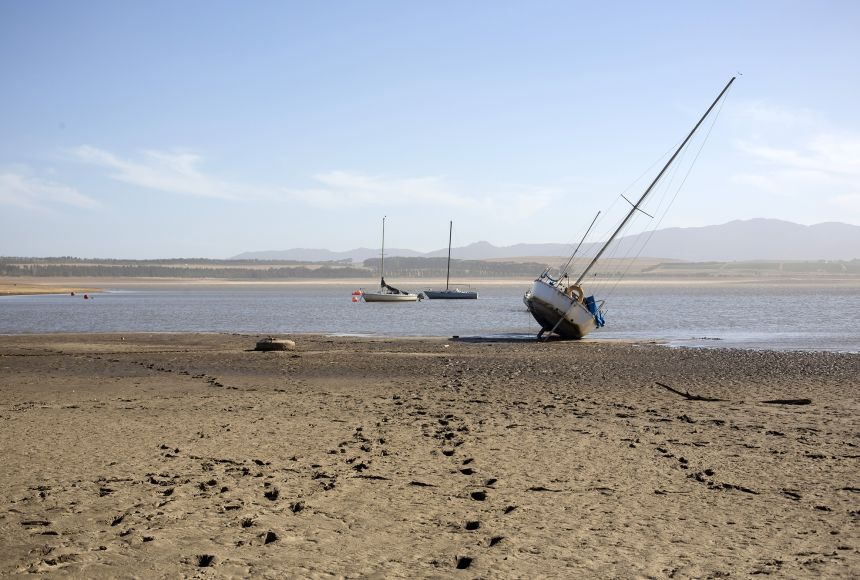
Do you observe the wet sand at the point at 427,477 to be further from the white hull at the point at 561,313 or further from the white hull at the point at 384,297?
the white hull at the point at 384,297

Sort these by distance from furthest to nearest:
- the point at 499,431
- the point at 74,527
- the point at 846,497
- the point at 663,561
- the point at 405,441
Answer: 1. the point at 499,431
2. the point at 405,441
3. the point at 846,497
4. the point at 74,527
5. the point at 663,561

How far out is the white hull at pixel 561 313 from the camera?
3403 centimetres

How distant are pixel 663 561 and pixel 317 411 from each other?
28.3 ft

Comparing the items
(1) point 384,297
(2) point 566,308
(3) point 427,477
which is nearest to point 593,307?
(2) point 566,308

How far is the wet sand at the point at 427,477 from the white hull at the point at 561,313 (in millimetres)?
14316

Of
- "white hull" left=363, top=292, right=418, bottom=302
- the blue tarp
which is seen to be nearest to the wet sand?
the blue tarp

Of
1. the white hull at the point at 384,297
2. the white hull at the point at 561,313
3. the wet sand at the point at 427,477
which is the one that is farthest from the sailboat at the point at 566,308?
the white hull at the point at 384,297

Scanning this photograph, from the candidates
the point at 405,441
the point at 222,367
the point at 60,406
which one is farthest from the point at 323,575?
the point at 222,367

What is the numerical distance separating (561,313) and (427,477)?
81.9 feet

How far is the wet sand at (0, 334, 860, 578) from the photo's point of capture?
7.05m

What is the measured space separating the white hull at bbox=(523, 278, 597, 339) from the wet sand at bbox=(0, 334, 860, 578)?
14316mm

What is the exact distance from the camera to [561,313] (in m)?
34.2

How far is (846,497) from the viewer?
897cm

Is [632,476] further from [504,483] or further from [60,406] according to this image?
[60,406]
